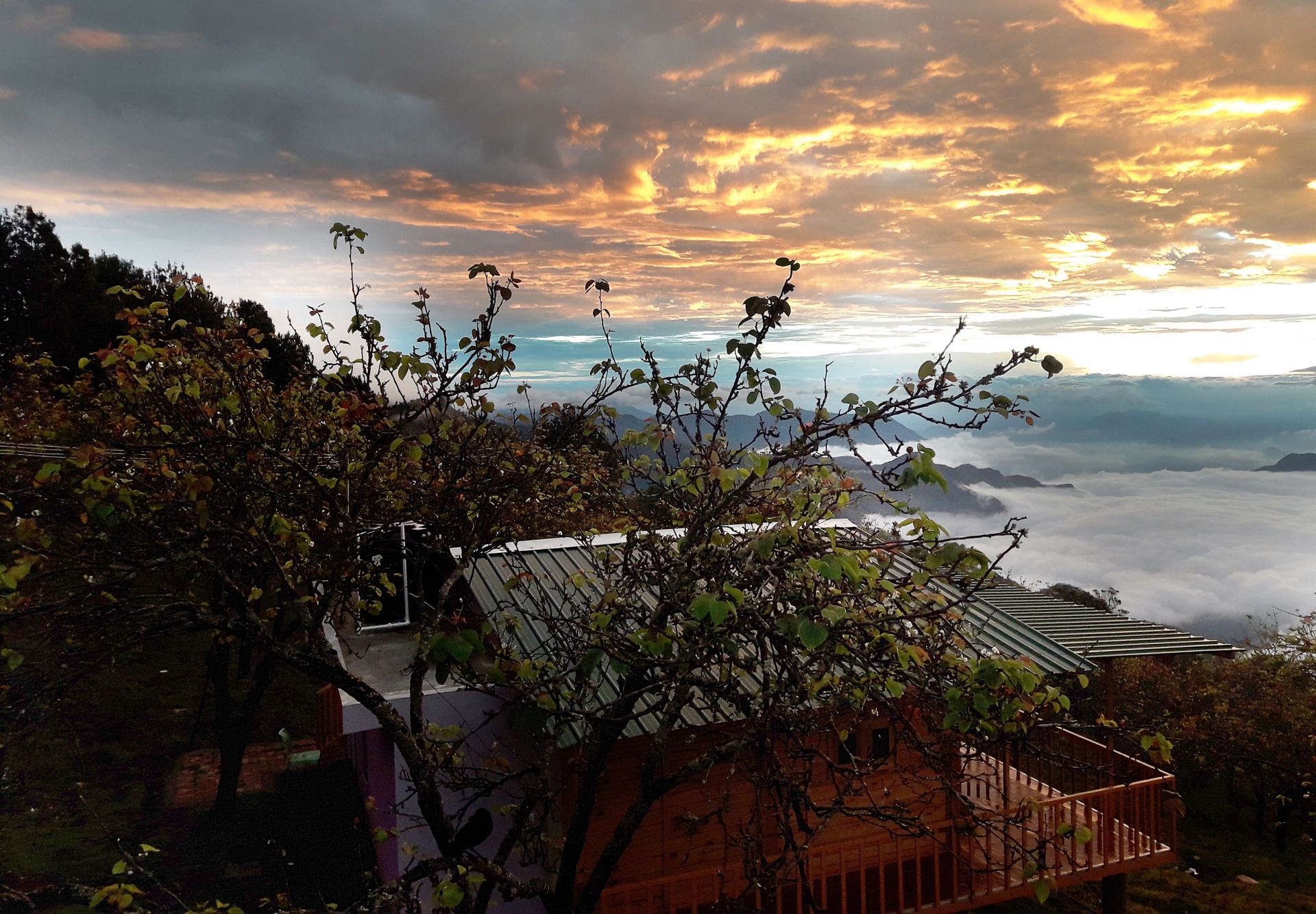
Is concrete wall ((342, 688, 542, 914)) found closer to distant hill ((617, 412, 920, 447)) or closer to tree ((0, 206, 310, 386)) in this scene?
distant hill ((617, 412, 920, 447))

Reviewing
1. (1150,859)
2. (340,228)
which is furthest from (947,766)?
(1150,859)

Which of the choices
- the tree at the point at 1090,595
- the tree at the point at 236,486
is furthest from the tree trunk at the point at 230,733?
the tree at the point at 1090,595

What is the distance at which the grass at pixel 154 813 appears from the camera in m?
12.8

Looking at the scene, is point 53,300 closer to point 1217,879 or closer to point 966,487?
point 1217,879

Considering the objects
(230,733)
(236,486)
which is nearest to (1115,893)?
(236,486)

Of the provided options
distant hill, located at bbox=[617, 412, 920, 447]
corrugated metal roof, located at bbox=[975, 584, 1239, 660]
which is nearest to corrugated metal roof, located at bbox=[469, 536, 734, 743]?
distant hill, located at bbox=[617, 412, 920, 447]

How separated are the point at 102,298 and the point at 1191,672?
43.9m

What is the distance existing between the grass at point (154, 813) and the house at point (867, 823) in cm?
234

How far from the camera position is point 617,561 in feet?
22.7

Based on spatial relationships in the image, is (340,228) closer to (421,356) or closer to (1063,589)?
(421,356)

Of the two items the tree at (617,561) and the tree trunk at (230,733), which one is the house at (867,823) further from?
the tree trunk at (230,733)

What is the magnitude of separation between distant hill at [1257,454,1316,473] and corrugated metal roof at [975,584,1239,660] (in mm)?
164034

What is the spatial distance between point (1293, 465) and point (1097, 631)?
609ft

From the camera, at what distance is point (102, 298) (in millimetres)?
33656
